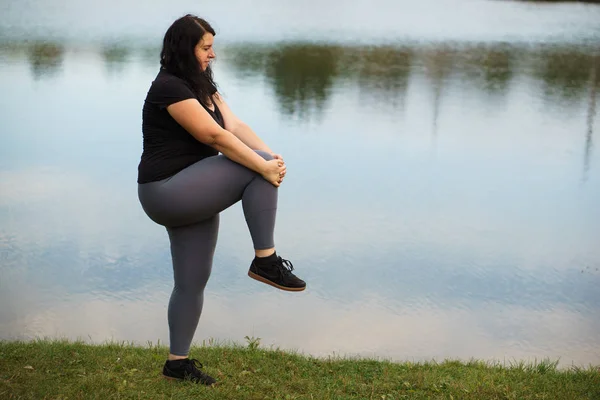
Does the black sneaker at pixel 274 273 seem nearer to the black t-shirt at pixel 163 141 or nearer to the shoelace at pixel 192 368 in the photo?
the black t-shirt at pixel 163 141

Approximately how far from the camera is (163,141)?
3.47 metres

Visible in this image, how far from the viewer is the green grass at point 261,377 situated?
3.84m

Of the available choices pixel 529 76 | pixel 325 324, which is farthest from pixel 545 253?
pixel 529 76

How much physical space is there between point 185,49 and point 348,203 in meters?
5.07

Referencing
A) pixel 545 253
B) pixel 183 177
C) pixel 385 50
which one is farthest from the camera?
pixel 385 50

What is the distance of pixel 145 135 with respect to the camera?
3518 millimetres

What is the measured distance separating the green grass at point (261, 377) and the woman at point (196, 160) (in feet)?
2.35

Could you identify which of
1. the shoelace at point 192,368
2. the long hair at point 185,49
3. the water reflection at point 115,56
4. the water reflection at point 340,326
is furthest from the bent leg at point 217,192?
the water reflection at point 115,56

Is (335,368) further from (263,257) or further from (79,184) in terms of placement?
(79,184)

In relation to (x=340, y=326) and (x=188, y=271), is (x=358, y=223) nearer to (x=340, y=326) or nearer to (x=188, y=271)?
(x=340, y=326)

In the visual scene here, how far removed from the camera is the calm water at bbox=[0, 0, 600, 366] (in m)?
5.94

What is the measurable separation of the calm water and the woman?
194cm

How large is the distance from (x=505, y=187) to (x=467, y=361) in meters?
4.45

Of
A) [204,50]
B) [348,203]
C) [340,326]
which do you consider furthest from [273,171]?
[348,203]
